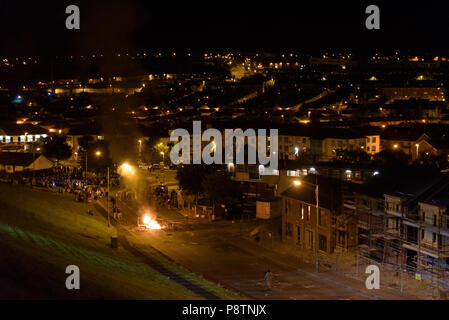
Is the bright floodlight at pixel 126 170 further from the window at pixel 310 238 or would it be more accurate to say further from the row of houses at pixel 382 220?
the window at pixel 310 238

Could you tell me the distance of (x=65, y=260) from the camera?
10430 millimetres

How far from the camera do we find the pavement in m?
10.6

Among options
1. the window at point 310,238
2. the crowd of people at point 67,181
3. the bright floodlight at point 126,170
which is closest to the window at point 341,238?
the window at point 310,238

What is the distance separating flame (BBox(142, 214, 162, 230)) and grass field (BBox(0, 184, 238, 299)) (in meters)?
1.25

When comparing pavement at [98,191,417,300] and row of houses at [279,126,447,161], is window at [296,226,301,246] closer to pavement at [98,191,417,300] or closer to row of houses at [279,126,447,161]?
pavement at [98,191,417,300]

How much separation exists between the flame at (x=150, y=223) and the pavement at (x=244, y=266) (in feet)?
1.11

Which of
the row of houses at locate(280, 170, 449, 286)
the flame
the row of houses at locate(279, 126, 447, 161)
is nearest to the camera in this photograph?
the row of houses at locate(280, 170, 449, 286)

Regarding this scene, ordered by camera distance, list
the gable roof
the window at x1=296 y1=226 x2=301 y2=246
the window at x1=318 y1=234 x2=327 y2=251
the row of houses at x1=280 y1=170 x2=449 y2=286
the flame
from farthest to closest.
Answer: the flame < the window at x1=296 y1=226 x2=301 y2=246 < the gable roof < the window at x1=318 y1=234 x2=327 y2=251 < the row of houses at x1=280 y1=170 x2=449 y2=286

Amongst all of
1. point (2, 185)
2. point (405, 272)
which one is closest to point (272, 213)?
point (405, 272)

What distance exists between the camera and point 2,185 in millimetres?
17953

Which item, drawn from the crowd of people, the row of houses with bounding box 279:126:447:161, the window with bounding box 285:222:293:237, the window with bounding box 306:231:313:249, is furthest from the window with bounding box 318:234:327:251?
the row of houses with bounding box 279:126:447:161

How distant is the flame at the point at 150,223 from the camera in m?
16.4

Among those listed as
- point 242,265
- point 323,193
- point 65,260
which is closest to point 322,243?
point 323,193

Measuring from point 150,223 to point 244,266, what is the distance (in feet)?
15.8
